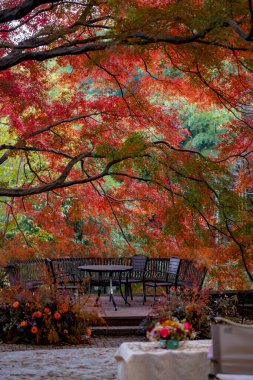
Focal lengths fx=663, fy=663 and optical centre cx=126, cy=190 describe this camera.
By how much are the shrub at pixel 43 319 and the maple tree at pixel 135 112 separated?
1535 millimetres

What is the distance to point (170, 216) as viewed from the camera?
854 centimetres

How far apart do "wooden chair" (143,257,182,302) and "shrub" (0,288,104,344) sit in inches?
77.2

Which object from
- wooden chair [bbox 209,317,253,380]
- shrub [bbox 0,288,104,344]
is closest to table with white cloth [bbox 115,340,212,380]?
wooden chair [bbox 209,317,253,380]

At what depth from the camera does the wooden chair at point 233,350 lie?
4.77 metres

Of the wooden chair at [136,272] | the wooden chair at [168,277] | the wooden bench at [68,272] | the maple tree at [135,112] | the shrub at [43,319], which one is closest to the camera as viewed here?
the maple tree at [135,112]

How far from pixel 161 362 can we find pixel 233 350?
25.6 inches

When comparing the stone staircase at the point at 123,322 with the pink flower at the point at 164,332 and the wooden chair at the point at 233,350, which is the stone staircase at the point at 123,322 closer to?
the pink flower at the point at 164,332

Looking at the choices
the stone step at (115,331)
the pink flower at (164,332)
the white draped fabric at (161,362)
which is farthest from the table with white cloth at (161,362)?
the stone step at (115,331)

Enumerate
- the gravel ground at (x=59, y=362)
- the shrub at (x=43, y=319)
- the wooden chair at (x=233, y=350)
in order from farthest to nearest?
1. the shrub at (x=43, y=319)
2. the gravel ground at (x=59, y=362)
3. the wooden chair at (x=233, y=350)

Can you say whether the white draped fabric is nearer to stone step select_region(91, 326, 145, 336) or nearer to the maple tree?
the maple tree

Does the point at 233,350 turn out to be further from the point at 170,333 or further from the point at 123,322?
the point at 123,322

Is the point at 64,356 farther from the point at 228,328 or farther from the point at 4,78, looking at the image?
the point at 4,78

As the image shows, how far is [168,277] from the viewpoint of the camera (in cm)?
1242

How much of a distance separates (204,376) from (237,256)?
5.62 meters
